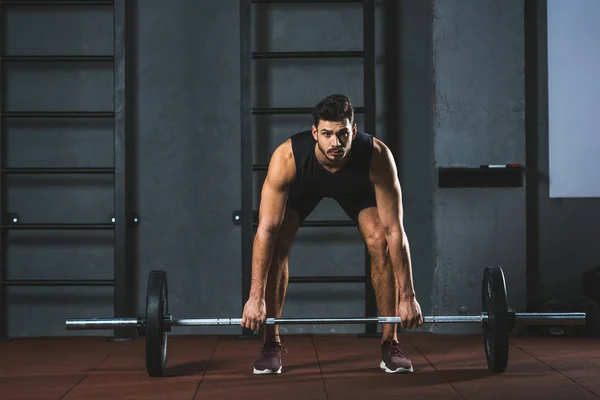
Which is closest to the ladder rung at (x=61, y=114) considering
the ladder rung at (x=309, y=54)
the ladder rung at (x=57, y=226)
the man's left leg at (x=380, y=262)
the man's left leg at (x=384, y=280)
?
the ladder rung at (x=57, y=226)

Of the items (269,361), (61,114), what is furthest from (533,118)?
(61,114)

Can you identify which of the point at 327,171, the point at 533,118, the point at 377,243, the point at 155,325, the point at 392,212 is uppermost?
the point at 533,118

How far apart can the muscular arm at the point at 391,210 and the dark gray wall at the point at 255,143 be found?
1.37 metres

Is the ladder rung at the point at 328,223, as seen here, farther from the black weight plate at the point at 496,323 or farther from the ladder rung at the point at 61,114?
the black weight plate at the point at 496,323

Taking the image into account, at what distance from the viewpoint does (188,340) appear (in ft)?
16.1

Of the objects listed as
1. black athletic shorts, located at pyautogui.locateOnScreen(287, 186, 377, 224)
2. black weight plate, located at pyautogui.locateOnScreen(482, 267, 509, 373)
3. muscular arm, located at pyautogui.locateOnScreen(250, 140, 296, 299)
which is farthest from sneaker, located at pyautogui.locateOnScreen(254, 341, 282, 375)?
black weight plate, located at pyautogui.locateOnScreen(482, 267, 509, 373)

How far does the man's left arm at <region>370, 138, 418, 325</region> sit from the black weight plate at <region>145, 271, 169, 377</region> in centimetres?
95

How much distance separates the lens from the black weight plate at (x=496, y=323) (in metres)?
3.62

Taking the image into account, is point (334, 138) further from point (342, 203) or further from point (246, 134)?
point (246, 134)

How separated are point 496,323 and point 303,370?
2.87 feet

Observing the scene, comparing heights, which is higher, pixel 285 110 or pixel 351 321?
pixel 285 110

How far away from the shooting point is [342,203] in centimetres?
398

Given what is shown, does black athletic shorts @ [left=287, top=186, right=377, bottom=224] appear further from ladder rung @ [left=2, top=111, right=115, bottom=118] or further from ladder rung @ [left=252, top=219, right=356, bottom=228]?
ladder rung @ [left=2, top=111, right=115, bottom=118]

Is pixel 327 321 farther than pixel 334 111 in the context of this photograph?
Yes
